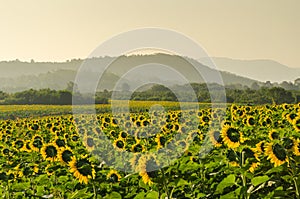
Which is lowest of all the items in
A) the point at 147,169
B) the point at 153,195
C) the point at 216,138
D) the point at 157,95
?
the point at 153,195

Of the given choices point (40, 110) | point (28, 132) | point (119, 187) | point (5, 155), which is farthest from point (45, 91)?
point (119, 187)

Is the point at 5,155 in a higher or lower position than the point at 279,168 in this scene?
lower

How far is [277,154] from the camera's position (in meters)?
3.64

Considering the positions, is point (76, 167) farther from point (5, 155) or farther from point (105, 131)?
point (105, 131)

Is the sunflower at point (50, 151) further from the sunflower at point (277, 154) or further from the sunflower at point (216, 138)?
the sunflower at point (277, 154)

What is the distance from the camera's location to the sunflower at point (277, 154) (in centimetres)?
358

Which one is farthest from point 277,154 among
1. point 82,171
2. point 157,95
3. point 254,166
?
point 157,95

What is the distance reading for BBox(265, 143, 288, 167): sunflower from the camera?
11.8 feet

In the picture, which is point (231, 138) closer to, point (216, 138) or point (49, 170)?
point (216, 138)

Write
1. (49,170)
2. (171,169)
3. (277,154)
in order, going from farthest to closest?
(49,170) < (171,169) < (277,154)

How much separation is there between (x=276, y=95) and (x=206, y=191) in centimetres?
4202

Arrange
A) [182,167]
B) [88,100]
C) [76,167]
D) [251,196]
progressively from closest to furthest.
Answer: [251,196] < [76,167] < [182,167] < [88,100]

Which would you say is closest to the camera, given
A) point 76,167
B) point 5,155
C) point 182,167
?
point 76,167

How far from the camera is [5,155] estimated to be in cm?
945
